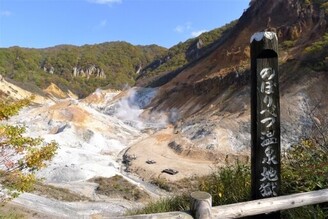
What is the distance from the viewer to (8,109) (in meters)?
7.07

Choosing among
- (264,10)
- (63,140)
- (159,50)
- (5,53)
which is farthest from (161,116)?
(159,50)

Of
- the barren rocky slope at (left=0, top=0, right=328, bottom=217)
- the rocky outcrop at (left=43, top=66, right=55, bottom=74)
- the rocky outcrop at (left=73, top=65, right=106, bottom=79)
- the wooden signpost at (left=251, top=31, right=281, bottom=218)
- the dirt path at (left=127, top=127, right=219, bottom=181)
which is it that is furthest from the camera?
the rocky outcrop at (left=73, top=65, right=106, bottom=79)

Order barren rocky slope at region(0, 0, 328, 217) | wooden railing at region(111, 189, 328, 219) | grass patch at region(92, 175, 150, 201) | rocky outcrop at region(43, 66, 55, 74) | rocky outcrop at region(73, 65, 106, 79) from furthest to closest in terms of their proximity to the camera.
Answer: rocky outcrop at region(73, 65, 106, 79) < rocky outcrop at region(43, 66, 55, 74) < barren rocky slope at region(0, 0, 328, 217) < grass patch at region(92, 175, 150, 201) < wooden railing at region(111, 189, 328, 219)

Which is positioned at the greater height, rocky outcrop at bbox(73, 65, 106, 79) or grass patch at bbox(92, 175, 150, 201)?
rocky outcrop at bbox(73, 65, 106, 79)

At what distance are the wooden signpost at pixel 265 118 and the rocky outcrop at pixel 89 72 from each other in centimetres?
11424

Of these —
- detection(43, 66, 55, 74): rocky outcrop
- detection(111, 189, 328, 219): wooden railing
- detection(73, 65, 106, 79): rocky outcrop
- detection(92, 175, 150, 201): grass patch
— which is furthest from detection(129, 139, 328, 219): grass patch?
detection(73, 65, 106, 79): rocky outcrop

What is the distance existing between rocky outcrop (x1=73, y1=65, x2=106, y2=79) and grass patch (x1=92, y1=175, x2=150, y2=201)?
314 ft

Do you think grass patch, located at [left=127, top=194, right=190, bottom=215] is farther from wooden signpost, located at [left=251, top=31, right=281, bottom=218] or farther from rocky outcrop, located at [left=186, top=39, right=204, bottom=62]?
rocky outcrop, located at [left=186, top=39, right=204, bottom=62]

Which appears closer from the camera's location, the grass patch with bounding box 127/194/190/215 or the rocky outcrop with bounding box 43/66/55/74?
the grass patch with bounding box 127/194/190/215

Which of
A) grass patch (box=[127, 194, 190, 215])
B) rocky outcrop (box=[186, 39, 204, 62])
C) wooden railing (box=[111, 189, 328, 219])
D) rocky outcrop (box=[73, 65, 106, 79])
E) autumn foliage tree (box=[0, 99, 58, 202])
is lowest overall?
wooden railing (box=[111, 189, 328, 219])

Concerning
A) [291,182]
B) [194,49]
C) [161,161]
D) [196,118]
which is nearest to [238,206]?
[291,182]

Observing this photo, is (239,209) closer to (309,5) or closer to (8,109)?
(8,109)

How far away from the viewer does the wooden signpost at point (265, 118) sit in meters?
5.34

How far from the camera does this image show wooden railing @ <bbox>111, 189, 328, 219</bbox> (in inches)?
166
